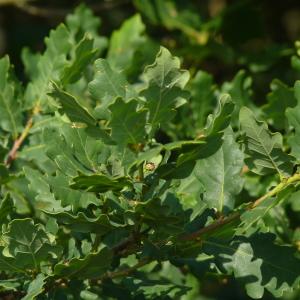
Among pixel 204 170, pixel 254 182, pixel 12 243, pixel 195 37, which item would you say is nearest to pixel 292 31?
pixel 195 37

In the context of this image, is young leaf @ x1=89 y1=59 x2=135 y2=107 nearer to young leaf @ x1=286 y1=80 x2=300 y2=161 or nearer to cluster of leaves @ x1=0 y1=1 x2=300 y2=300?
cluster of leaves @ x1=0 y1=1 x2=300 y2=300

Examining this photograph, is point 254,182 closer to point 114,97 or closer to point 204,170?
point 204,170

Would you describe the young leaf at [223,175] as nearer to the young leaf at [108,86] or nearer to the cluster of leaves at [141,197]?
the cluster of leaves at [141,197]

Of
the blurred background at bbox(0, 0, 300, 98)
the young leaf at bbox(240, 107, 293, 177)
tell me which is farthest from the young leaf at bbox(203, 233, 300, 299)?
the blurred background at bbox(0, 0, 300, 98)

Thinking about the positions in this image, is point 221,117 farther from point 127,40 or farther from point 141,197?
Answer: point 127,40

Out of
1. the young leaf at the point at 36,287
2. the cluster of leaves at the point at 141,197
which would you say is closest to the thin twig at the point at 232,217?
the cluster of leaves at the point at 141,197
